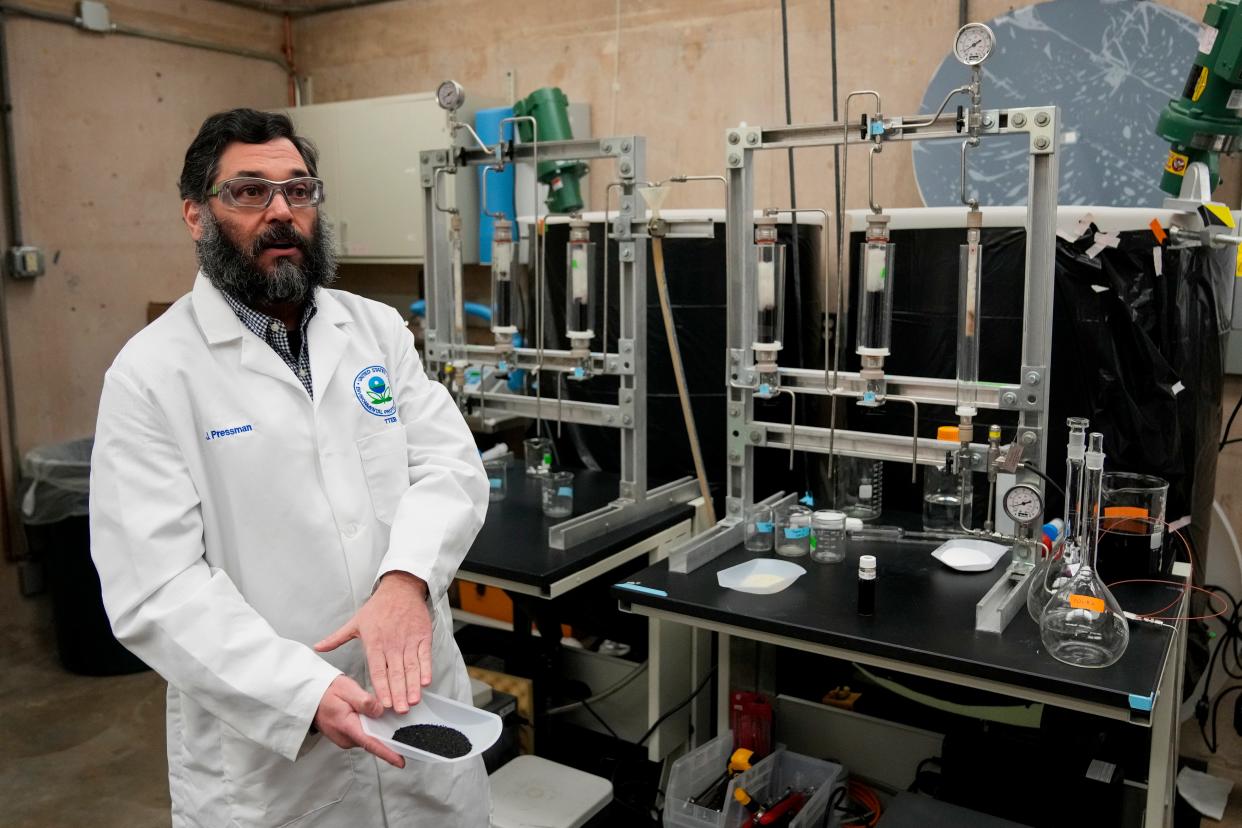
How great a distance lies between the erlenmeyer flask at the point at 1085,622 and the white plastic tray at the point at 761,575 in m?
0.49

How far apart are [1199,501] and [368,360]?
6.93 ft

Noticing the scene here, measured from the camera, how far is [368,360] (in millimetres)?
1521

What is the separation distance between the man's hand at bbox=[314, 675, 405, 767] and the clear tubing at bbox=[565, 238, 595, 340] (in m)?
1.33

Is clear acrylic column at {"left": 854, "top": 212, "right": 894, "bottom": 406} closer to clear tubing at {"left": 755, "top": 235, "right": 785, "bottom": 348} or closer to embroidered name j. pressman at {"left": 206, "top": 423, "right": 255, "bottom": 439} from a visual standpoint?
clear tubing at {"left": 755, "top": 235, "right": 785, "bottom": 348}

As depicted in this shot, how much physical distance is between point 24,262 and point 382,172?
1.30 metres

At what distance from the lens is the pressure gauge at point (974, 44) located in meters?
1.81

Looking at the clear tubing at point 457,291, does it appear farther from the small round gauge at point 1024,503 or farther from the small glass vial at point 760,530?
the small round gauge at point 1024,503

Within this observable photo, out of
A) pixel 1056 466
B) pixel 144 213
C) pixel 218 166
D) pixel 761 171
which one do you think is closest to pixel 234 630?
pixel 218 166

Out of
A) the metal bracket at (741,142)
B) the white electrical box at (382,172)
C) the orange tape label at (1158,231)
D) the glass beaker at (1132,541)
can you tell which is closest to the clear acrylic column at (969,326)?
the glass beaker at (1132,541)

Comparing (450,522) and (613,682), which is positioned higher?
(450,522)

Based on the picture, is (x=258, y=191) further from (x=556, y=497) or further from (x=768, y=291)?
(x=556, y=497)

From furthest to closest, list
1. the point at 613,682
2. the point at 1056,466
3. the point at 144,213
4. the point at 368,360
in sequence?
the point at 144,213, the point at 613,682, the point at 1056,466, the point at 368,360

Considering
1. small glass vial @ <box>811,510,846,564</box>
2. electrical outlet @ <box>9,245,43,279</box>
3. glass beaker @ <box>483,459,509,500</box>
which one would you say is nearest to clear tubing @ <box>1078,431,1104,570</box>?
small glass vial @ <box>811,510,846,564</box>

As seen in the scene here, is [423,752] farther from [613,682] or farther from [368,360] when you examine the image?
[613,682]
